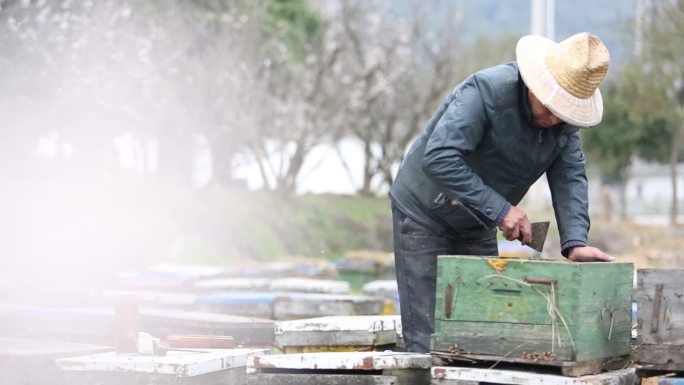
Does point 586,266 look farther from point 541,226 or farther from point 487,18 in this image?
point 487,18

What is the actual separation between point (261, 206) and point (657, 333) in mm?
17067

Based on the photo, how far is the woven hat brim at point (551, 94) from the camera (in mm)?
5734

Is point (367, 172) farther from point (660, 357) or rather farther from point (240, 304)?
point (660, 357)

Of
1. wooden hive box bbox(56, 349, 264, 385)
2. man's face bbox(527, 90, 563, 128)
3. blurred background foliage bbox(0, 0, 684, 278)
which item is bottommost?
wooden hive box bbox(56, 349, 264, 385)

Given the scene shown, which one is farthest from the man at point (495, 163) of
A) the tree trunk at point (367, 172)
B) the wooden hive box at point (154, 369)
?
the tree trunk at point (367, 172)

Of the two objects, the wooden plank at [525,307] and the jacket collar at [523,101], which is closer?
the wooden plank at [525,307]

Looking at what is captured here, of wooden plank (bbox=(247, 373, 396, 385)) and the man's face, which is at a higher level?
the man's face

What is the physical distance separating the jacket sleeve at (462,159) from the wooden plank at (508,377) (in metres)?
0.80

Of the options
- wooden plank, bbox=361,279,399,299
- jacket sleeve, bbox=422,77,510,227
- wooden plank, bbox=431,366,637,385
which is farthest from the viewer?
wooden plank, bbox=361,279,399,299

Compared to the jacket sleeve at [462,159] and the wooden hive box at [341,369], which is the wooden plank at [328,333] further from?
the jacket sleeve at [462,159]

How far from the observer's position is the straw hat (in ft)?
18.9

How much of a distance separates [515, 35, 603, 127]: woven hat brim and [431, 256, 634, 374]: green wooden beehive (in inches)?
30.1

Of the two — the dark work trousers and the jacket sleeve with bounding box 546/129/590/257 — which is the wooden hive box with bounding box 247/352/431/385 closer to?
the dark work trousers

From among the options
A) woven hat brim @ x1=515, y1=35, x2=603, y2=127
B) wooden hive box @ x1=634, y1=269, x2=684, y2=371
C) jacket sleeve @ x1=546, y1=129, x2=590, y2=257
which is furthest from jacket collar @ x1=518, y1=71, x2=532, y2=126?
wooden hive box @ x1=634, y1=269, x2=684, y2=371
